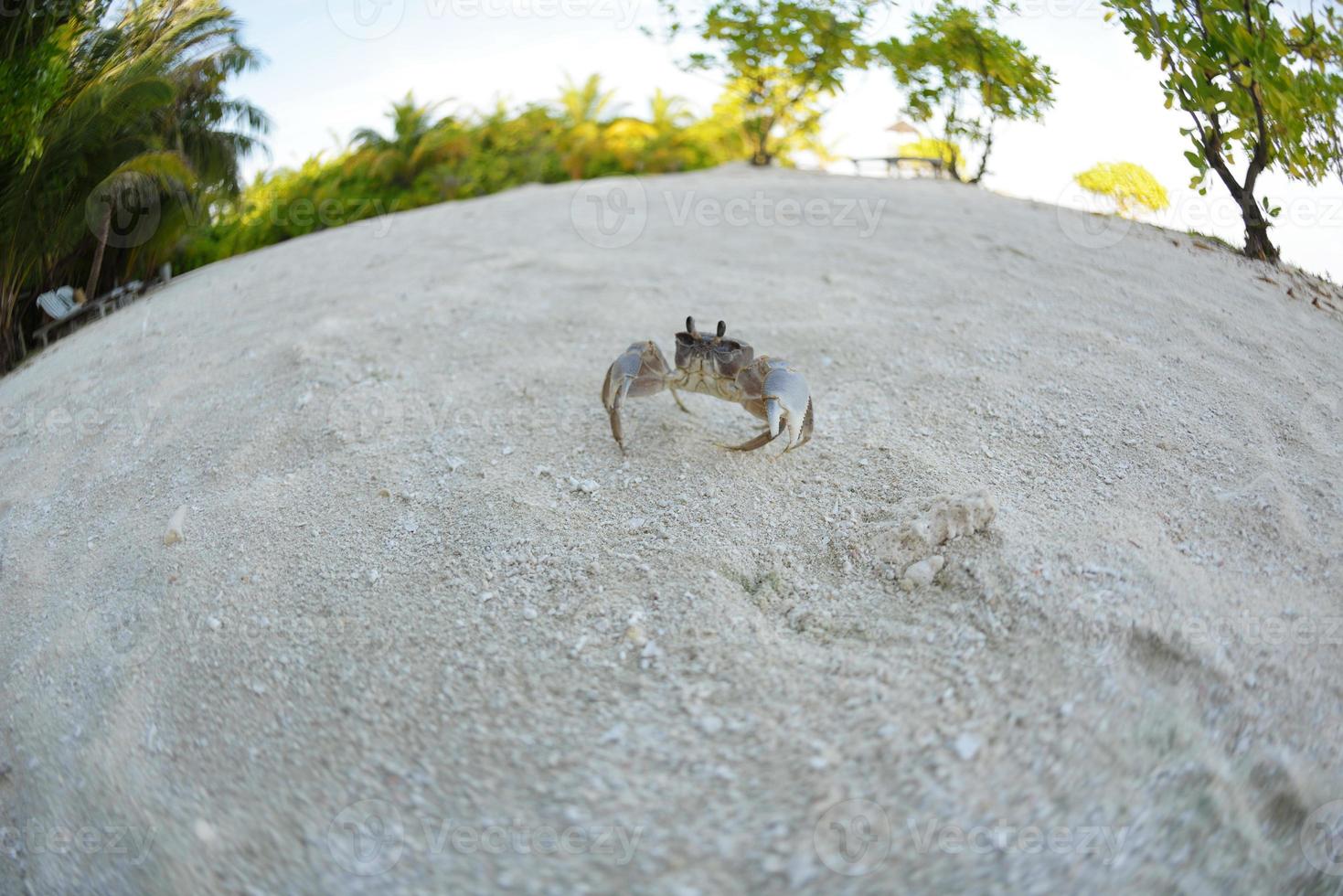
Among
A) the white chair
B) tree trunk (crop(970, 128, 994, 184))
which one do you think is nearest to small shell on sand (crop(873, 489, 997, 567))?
tree trunk (crop(970, 128, 994, 184))

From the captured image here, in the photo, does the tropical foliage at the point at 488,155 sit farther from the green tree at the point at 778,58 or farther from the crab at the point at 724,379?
the crab at the point at 724,379

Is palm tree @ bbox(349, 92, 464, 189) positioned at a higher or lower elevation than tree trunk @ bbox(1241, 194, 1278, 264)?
higher

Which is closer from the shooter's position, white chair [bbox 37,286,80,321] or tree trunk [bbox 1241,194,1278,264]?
tree trunk [bbox 1241,194,1278,264]

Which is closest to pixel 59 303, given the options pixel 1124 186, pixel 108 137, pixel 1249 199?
pixel 108 137

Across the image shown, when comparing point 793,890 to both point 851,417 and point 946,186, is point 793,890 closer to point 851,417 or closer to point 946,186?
point 851,417

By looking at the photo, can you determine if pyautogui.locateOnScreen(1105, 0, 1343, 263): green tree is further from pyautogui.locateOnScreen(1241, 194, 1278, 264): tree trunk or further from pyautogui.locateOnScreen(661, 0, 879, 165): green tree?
pyautogui.locateOnScreen(661, 0, 879, 165): green tree

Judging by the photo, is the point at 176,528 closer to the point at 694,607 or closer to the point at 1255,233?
the point at 694,607

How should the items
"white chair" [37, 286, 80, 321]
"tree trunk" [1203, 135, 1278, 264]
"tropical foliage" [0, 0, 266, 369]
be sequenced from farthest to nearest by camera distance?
"white chair" [37, 286, 80, 321] < "tropical foliage" [0, 0, 266, 369] < "tree trunk" [1203, 135, 1278, 264]
